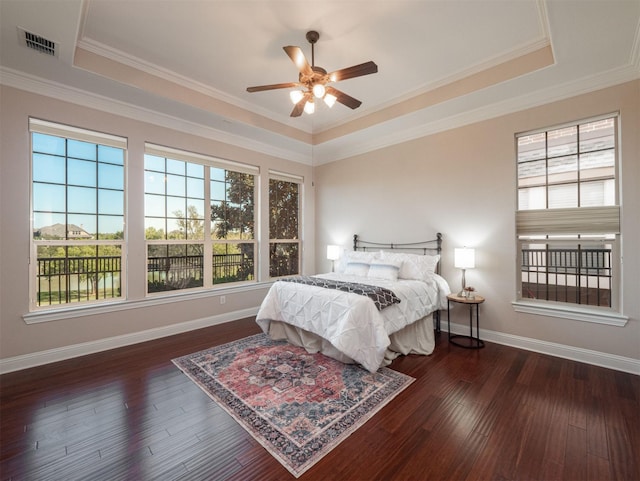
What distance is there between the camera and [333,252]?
17.2ft

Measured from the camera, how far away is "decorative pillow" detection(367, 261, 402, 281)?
12.6ft

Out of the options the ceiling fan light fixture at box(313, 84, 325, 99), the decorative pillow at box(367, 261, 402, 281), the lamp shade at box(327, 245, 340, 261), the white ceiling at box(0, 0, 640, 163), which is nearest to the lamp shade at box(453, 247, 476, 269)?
the decorative pillow at box(367, 261, 402, 281)

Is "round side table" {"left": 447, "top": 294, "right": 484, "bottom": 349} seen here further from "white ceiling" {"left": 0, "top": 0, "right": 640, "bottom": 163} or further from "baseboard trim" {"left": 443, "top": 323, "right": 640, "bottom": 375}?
"white ceiling" {"left": 0, "top": 0, "right": 640, "bottom": 163}

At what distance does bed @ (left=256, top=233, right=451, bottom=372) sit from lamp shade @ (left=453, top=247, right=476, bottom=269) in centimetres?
33

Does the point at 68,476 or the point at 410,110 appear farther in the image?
the point at 410,110

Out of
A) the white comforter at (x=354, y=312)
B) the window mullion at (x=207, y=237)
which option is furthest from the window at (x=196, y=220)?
the white comforter at (x=354, y=312)

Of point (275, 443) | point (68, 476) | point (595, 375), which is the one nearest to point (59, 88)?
point (68, 476)

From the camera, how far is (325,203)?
5.80m

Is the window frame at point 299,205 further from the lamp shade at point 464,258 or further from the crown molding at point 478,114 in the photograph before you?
the lamp shade at point 464,258

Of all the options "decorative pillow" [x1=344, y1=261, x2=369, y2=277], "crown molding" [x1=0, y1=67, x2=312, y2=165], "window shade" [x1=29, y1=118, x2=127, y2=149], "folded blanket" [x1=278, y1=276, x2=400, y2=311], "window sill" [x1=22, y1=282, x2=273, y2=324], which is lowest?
"window sill" [x1=22, y1=282, x2=273, y2=324]

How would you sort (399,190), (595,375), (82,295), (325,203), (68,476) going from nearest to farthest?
(68,476) < (595,375) < (82,295) < (399,190) < (325,203)

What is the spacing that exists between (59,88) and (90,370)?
10.1ft

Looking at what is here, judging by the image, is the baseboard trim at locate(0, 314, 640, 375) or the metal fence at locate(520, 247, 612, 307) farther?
the metal fence at locate(520, 247, 612, 307)

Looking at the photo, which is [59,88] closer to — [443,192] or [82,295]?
[82,295]
